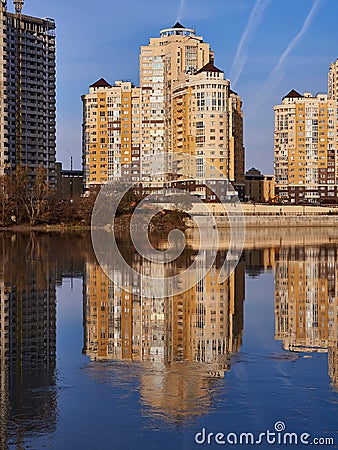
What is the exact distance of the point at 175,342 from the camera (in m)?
10.4

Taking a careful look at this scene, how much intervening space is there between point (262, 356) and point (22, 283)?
8871mm

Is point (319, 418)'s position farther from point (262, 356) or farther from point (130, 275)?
point (130, 275)

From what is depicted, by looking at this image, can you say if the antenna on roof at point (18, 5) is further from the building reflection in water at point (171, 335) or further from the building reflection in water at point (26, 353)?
the building reflection in water at point (171, 335)

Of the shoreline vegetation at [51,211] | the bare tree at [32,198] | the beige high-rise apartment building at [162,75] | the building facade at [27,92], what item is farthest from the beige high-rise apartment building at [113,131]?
the bare tree at [32,198]

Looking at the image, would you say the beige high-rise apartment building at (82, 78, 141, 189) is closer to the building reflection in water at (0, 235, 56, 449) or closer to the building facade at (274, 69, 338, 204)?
the building facade at (274, 69, 338, 204)

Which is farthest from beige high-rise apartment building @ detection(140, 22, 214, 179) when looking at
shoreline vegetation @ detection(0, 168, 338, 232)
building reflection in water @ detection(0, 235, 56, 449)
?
building reflection in water @ detection(0, 235, 56, 449)

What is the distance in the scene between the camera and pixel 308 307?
13.7 meters

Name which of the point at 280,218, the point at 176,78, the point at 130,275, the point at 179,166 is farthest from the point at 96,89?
the point at 130,275

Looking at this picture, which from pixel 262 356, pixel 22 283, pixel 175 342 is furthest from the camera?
pixel 22 283

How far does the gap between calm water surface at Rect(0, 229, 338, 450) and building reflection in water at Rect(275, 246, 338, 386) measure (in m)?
0.03

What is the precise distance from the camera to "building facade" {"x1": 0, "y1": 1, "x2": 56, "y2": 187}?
73562mm

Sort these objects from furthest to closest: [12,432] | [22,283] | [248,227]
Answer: [248,227] → [22,283] → [12,432]

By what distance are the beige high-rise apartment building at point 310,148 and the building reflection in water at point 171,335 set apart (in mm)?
83119

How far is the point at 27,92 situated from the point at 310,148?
42001 millimetres
